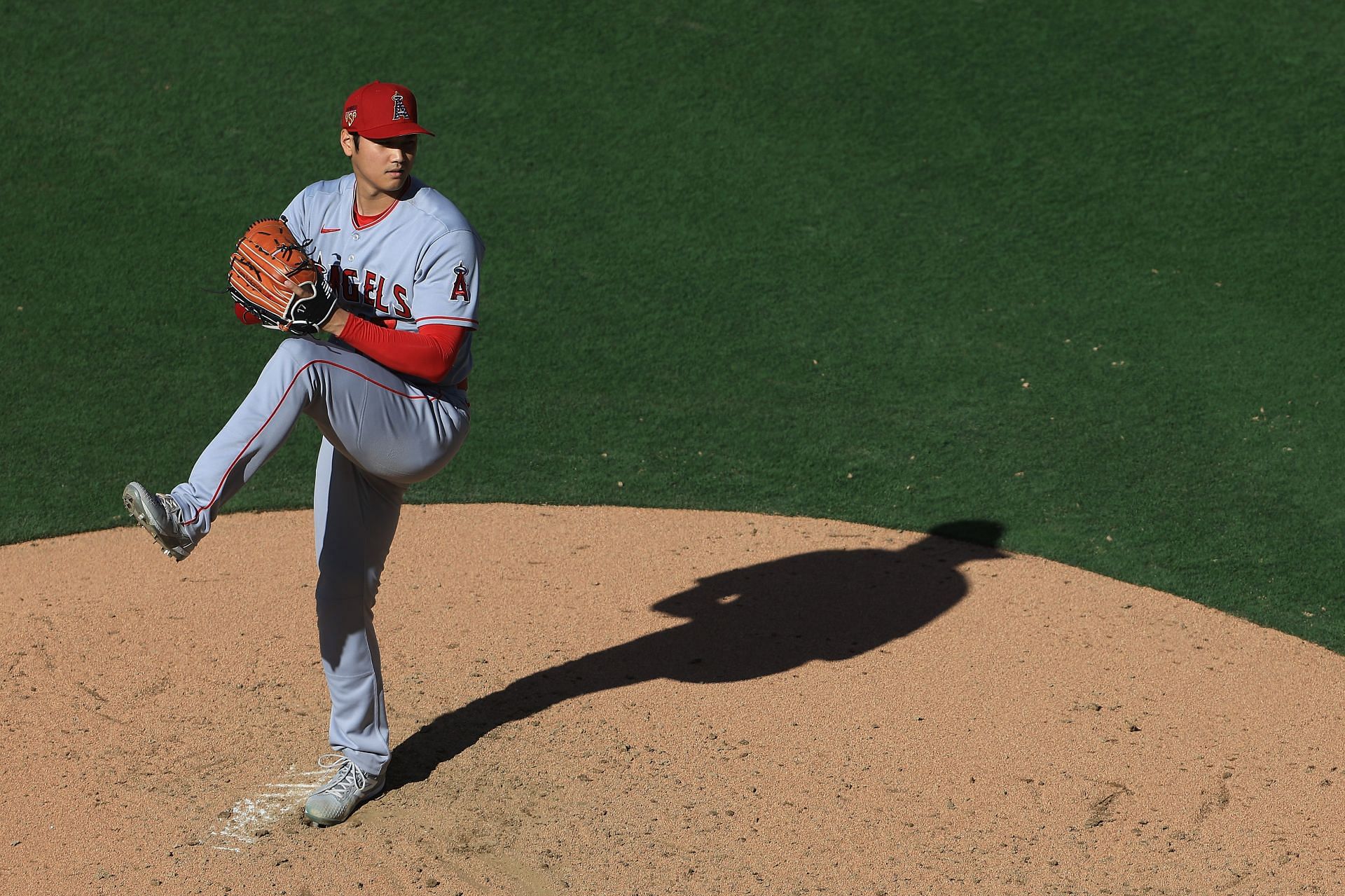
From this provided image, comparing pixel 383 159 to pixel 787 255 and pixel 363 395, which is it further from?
pixel 787 255

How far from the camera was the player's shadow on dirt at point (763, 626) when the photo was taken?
487cm

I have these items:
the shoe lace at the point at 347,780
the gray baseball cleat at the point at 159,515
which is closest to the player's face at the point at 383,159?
the gray baseball cleat at the point at 159,515

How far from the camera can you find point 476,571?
19.5 ft

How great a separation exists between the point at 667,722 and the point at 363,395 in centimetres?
174

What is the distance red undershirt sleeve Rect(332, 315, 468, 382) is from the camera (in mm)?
3768

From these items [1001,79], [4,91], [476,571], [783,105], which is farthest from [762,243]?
[4,91]

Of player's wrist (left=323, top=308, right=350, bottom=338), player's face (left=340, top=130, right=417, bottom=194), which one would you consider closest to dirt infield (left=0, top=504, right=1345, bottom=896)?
player's wrist (left=323, top=308, right=350, bottom=338)

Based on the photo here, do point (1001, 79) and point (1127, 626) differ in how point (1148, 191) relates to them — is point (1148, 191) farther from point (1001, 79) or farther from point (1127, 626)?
point (1127, 626)

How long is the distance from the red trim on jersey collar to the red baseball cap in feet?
0.72

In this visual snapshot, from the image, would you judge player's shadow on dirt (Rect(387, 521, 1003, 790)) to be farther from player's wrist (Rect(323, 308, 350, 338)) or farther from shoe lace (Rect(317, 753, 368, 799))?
player's wrist (Rect(323, 308, 350, 338))

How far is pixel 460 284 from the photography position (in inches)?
154

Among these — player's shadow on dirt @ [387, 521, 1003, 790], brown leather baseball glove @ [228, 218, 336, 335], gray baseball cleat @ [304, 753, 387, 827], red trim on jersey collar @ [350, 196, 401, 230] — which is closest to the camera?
brown leather baseball glove @ [228, 218, 336, 335]

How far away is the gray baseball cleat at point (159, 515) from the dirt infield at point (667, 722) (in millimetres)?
1125

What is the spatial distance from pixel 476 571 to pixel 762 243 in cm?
393
